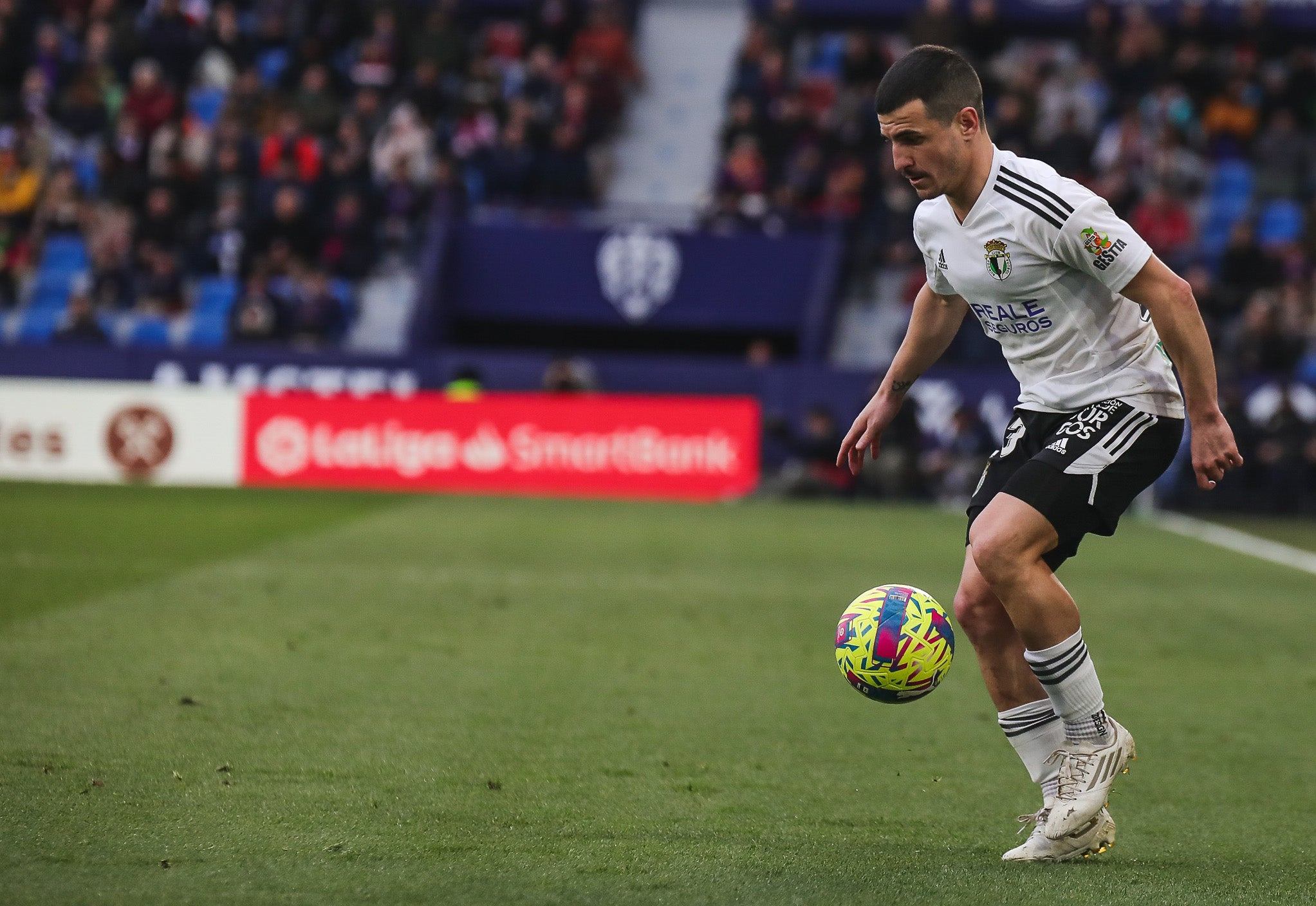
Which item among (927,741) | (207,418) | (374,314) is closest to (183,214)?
(374,314)

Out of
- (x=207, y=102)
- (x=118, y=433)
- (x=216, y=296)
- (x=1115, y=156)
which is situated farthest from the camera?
(x=207, y=102)

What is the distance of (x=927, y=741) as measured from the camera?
6.22m

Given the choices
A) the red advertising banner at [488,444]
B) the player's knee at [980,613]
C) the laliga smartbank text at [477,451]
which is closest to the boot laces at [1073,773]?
the player's knee at [980,613]

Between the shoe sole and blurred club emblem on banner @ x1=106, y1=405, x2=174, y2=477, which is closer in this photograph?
the shoe sole

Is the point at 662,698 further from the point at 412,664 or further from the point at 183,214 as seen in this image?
the point at 183,214

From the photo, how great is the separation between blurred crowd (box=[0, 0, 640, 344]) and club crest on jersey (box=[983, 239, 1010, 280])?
1782cm

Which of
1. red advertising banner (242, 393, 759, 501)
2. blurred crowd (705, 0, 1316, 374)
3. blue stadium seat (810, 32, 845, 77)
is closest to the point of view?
red advertising banner (242, 393, 759, 501)

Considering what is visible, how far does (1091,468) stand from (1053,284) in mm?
515

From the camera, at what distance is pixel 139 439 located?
18984mm

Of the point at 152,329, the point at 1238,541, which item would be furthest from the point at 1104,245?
the point at 152,329

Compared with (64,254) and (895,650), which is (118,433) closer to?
(64,254)

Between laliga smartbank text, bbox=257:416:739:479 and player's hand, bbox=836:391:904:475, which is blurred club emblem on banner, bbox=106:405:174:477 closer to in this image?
laliga smartbank text, bbox=257:416:739:479

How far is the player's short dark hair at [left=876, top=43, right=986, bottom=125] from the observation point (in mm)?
4465

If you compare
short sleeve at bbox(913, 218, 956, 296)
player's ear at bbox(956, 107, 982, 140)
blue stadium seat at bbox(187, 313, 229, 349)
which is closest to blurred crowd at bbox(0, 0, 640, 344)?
blue stadium seat at bbox(187, 313, 229, 349)
